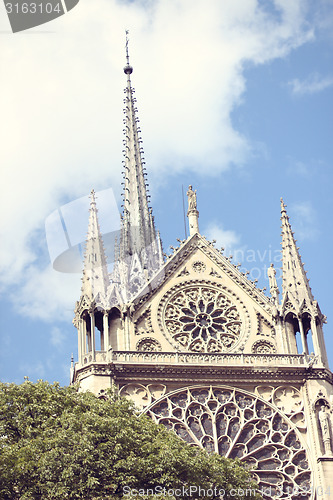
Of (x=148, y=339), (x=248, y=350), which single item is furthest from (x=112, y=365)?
(x=248, y=350)

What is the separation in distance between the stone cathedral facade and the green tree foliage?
5.40 metres

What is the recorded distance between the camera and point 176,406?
3884 centimetres

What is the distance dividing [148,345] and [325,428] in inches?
258

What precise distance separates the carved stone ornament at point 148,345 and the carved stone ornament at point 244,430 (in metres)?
1.95

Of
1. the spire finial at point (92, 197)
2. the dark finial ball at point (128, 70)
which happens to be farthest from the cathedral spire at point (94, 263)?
the dark finial ball at point (128, 70)

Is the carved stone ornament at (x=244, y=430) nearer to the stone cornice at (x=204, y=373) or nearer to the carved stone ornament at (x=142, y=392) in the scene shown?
the carved stone ornament at (x=142, y=392)

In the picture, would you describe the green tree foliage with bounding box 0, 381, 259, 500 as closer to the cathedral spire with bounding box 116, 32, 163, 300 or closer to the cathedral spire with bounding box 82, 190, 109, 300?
the cathedral spire with bounding box 82, 190, 109, 300

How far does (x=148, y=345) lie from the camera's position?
4038 cm

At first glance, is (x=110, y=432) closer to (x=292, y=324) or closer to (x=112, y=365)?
(x=112, y=365)

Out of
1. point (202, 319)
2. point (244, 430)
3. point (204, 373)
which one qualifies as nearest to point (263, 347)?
point (202, 319)

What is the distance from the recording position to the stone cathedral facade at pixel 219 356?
3841 centimetres

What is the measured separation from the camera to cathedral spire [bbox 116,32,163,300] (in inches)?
1908

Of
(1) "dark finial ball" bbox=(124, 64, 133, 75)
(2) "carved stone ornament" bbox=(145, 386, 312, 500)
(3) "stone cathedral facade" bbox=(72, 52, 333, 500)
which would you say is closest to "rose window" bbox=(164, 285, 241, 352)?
(3) "stone cathedral facade" bbox=(72, 52, 333, 500)

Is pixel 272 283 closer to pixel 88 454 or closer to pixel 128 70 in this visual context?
pixel 88 454
